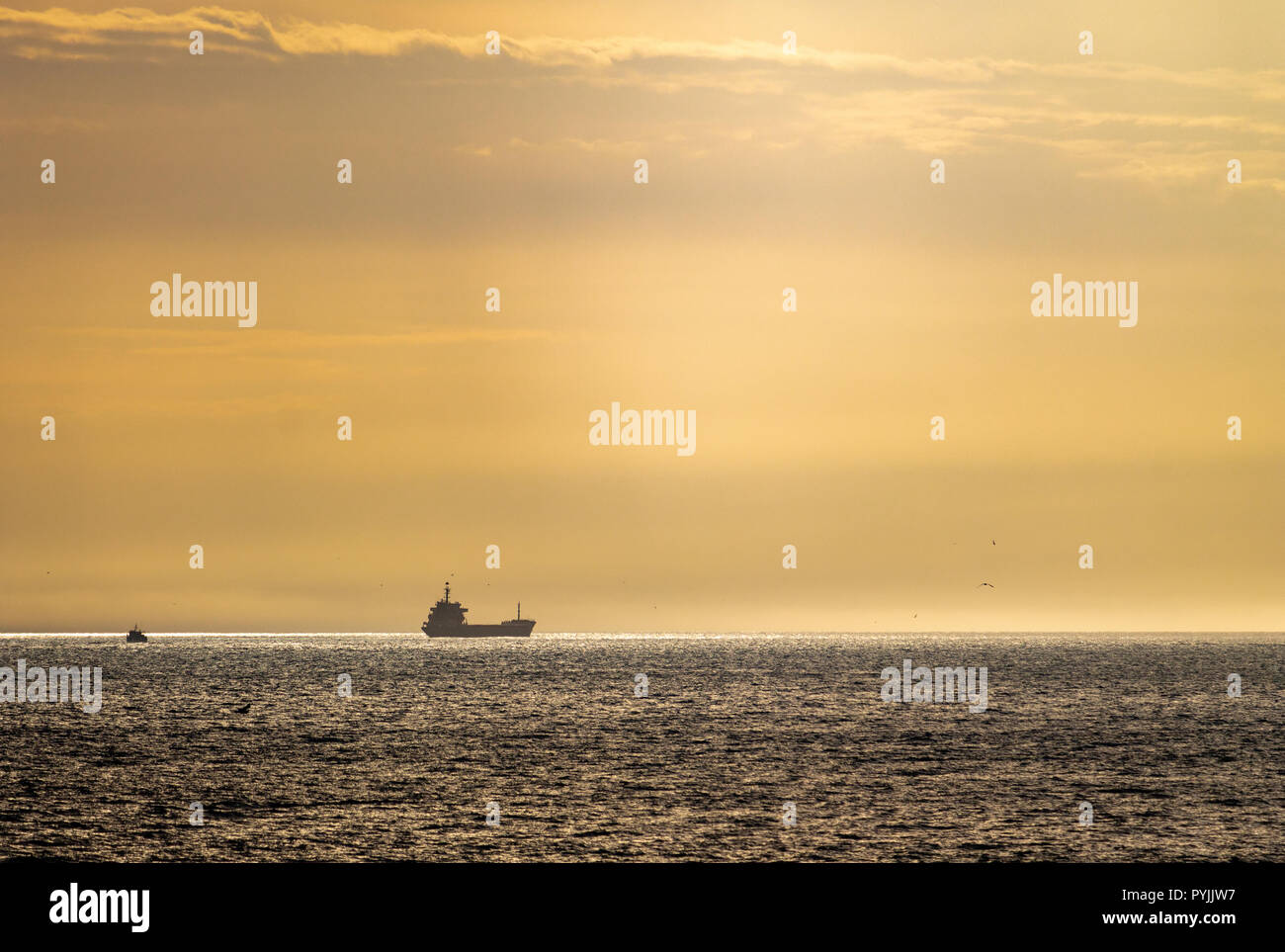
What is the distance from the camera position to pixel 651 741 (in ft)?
256

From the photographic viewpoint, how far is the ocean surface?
136 ft

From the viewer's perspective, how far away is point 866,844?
4147cm

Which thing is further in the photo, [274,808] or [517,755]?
[517,755]

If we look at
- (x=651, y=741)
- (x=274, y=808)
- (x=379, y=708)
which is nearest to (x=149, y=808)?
(x=274, y=808)

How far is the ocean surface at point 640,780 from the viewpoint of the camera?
41500 mm

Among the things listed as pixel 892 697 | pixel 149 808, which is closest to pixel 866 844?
pixel 149 808

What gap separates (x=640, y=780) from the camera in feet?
191

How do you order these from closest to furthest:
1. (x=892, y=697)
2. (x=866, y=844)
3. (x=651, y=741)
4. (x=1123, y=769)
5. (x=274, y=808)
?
1. (x=866, y=844)
2. (x=274, y=808)
3. (x=1123, y=769)
4. (x=651, y=741)
5. (x=892, y=697)
